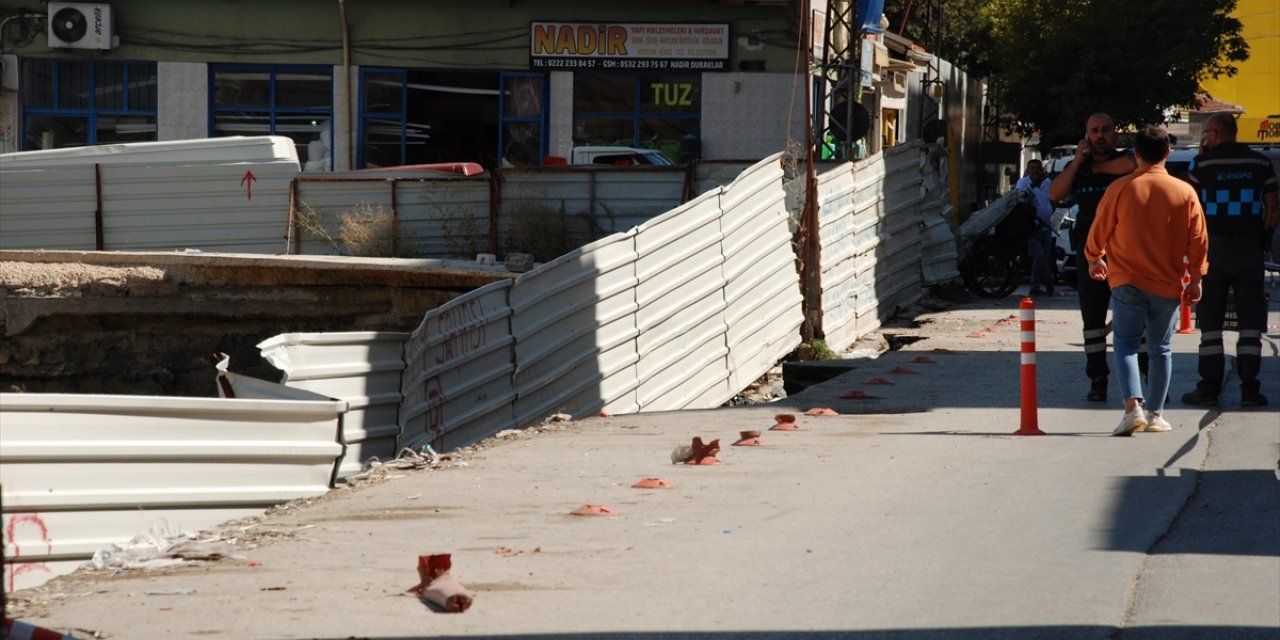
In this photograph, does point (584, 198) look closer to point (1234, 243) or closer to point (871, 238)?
point (871, 238)

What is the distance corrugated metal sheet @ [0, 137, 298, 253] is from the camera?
72.7ft

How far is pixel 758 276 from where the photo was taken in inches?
611

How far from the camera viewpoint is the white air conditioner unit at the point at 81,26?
95.7 feet

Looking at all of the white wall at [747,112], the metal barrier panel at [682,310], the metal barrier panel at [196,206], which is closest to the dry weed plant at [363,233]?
the metal barrier panel at [196,206]

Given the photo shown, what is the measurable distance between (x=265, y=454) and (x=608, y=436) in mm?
3005

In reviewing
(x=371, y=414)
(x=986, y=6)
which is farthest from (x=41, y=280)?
(x=986, y=6)

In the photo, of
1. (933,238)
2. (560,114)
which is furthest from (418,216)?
(560,114)

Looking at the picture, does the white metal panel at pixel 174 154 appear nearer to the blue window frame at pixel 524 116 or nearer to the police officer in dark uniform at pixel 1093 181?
the blue window frame at pixel 524 116

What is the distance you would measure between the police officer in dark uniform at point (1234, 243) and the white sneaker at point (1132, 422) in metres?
1.69

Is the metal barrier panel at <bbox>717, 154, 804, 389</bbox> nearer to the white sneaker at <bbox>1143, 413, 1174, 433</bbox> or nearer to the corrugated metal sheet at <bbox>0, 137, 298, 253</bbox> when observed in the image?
the white sneaker at <bbox>1143, 413, 1174, 433</bbox>

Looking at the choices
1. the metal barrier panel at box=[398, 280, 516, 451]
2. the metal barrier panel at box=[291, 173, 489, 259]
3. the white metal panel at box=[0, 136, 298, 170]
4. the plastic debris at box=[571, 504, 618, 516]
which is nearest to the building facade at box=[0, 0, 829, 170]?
the white metal panel at box=[0, 136, 298, 170]

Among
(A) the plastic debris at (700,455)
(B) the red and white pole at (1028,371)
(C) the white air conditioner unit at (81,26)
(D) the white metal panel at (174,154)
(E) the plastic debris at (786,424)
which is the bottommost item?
(E) the plastic debris at (786,424)

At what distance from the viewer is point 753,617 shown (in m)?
5.38

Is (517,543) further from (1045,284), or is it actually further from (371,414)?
(1045,284)
